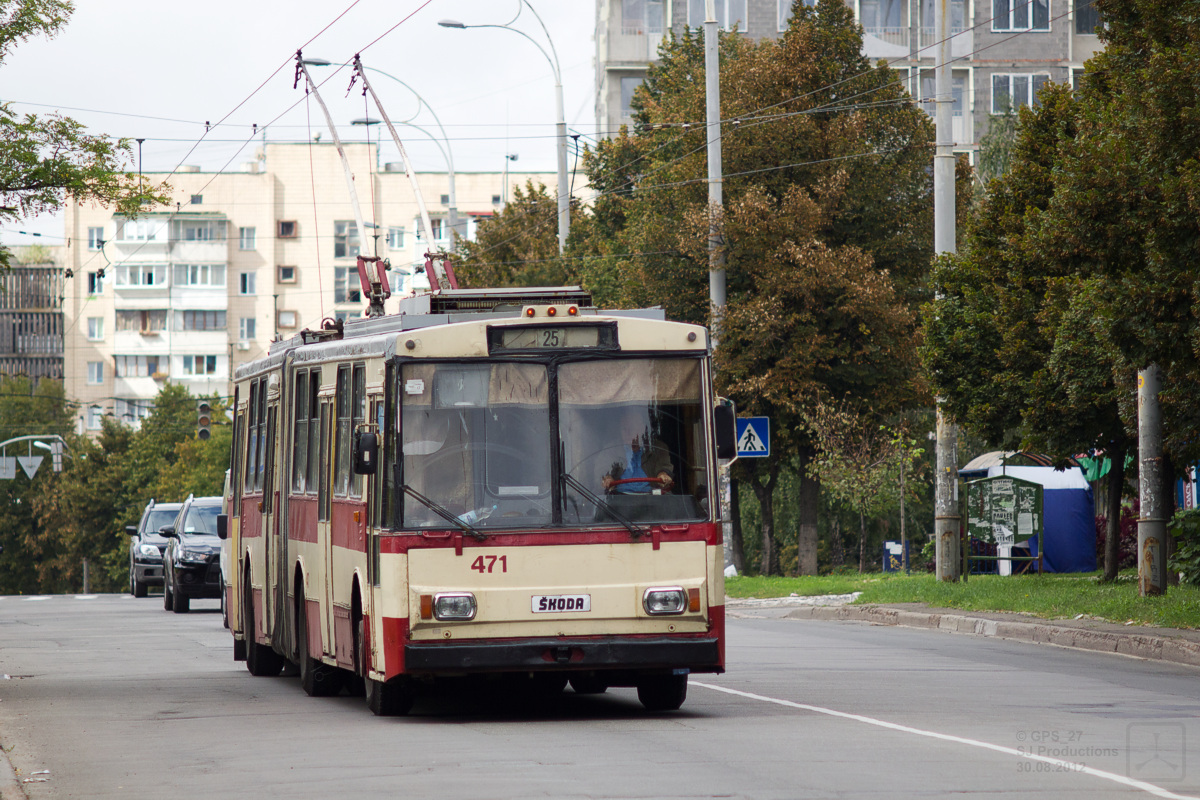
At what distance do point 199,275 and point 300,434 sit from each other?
106187mm

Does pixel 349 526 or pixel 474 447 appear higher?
pixel 474 447

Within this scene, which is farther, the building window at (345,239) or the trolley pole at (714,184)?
the building window at (345,239)

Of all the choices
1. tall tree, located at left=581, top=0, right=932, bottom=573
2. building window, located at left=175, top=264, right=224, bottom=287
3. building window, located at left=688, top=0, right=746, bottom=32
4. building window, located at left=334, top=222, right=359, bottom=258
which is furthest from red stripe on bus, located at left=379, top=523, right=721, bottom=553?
building window, located at left=175, top=264, right=224, bottom=287

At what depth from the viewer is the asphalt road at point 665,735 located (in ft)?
30.9

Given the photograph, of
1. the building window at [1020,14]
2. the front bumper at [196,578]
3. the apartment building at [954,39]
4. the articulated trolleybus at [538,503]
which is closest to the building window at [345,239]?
the apartment building at [954,39]

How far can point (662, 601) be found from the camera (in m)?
12.4

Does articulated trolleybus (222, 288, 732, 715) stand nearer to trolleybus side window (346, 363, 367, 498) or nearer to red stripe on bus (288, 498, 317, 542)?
trolleybus side window (346, 363, 367, 498)

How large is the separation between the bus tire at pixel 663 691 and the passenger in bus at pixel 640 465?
1.40 m

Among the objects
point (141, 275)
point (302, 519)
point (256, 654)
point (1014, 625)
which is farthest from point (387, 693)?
point (141, 275)

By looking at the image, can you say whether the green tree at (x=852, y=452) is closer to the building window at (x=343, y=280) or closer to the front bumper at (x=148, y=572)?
the front bumper at (x=148, y=572)

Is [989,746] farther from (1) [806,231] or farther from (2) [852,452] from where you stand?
(2) [852,452]

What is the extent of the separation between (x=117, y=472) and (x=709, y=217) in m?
72.0

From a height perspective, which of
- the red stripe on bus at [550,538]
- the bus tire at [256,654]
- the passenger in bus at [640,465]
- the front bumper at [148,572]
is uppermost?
the passenger in bus at [640,465]

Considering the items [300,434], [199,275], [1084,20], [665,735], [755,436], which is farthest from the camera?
[199,275]
